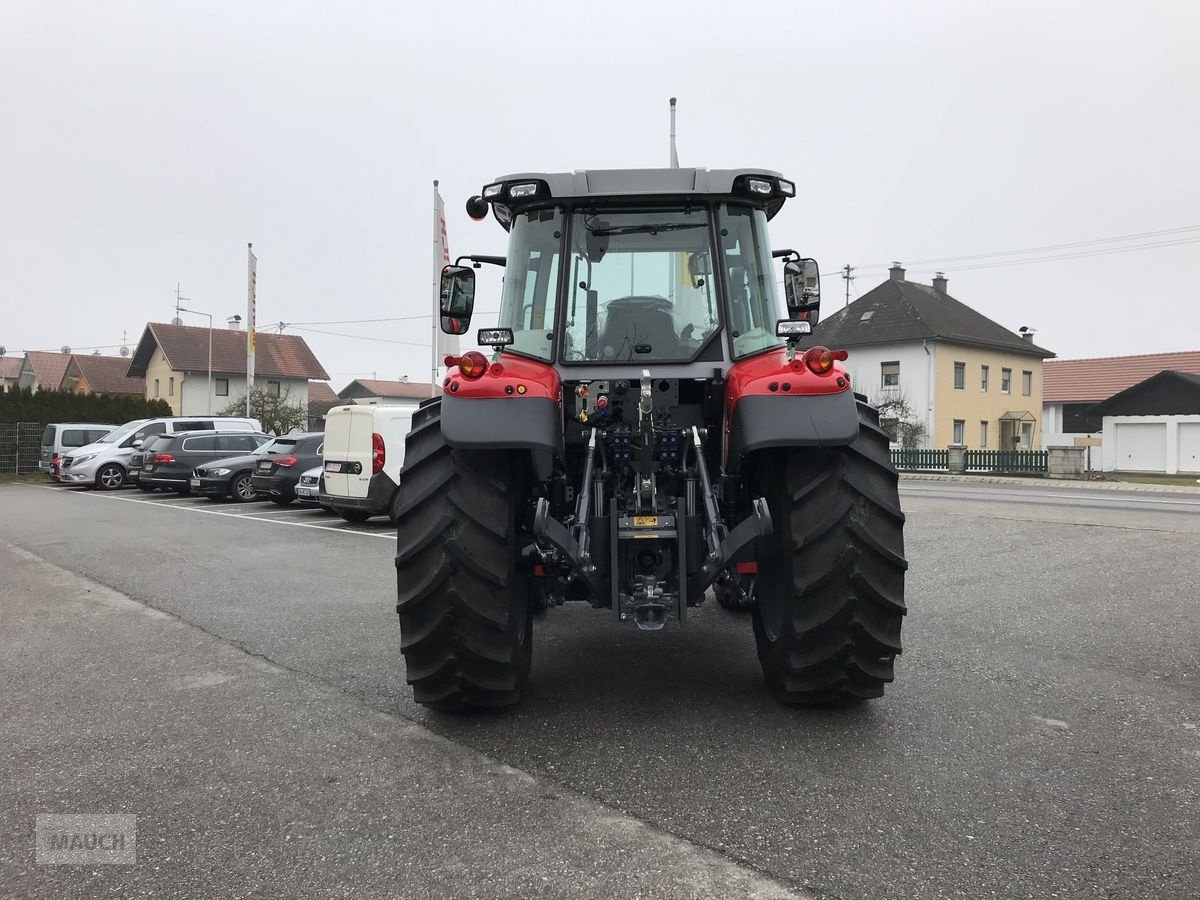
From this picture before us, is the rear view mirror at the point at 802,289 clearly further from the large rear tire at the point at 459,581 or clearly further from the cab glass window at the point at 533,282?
the large rear tire at the point at 459,581

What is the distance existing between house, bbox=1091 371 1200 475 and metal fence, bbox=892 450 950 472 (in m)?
9.66

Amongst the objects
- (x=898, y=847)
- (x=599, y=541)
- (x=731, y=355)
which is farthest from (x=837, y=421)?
(x=898, y=847)

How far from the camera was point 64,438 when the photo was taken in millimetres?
27125

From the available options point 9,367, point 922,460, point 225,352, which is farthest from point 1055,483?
point 9,367

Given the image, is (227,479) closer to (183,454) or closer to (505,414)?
(183,454)

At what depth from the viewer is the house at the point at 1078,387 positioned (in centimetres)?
5184

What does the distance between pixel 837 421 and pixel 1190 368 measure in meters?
52.2

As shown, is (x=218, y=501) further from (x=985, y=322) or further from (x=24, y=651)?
(x=985, y=322)

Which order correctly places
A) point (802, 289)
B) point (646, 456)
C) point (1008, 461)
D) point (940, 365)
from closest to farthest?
point (646, 456)
point (802, 289)
point (1008, 461)
point (940, 365)

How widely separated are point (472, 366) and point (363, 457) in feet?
Answer: 33.4

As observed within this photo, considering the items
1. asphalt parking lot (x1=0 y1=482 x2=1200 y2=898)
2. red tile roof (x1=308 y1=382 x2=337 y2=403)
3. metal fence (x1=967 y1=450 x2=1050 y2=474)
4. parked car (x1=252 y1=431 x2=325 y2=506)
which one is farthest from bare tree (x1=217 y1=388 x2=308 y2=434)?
red tile roof (x1=308 y1=382 x2=337 y2=403)

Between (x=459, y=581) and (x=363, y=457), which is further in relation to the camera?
(x=363, y=457)

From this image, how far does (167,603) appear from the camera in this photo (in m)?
7.70

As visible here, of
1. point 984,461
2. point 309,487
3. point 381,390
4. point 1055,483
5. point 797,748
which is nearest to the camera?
point 797,748
